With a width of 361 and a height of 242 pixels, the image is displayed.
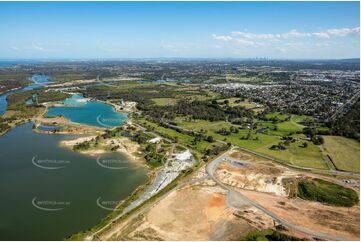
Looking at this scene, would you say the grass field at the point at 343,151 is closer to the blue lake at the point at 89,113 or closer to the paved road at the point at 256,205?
the paved road at the point at 256,205

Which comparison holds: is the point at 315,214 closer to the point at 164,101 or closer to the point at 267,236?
the point at 267,236

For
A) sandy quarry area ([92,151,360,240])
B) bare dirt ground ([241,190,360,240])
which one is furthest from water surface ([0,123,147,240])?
bare dirt ground ([241,190,360,240])

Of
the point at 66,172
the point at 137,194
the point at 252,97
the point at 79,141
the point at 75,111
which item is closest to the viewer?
the point at 137,194

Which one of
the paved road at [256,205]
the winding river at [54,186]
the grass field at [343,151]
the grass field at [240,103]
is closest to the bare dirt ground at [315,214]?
the paved road at [256,205]

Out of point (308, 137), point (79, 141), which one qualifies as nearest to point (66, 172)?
point (79, 141)

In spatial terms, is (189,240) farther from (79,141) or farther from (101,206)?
(79,141)

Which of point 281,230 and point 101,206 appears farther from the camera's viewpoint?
point 101,206
